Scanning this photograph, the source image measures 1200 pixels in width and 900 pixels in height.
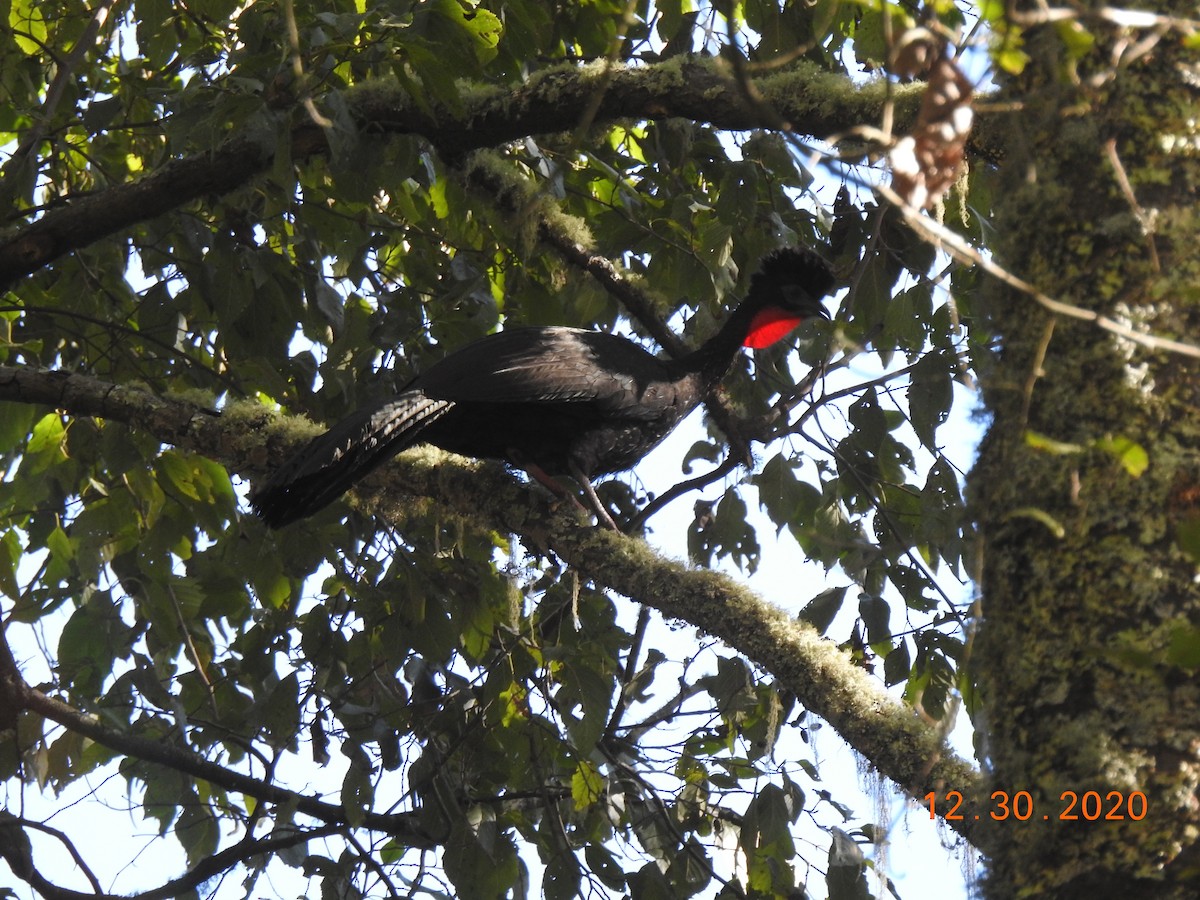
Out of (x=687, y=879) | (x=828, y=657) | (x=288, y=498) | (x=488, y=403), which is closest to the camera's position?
(x=828, y=657)

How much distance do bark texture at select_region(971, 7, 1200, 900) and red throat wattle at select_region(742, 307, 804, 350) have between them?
290cm

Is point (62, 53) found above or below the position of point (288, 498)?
above

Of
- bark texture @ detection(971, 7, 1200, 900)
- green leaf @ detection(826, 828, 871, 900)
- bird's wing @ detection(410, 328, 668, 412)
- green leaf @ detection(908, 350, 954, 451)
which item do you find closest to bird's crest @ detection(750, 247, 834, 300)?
bird's wing @ detection(410, 328, 668, 412)

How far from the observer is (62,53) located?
4371 mm

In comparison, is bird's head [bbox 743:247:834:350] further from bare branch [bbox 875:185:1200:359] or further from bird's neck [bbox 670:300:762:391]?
bare branch [bbox 875:185:1200:359]

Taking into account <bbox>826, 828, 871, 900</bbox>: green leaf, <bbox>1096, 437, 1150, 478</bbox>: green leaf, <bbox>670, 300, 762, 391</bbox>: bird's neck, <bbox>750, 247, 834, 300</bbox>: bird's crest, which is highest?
<bbox>750, 247, 834, 300</bbox>: bird's crest

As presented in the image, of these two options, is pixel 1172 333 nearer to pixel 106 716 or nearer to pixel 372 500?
pixel 372 500

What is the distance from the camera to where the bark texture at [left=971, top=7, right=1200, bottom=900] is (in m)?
1.26

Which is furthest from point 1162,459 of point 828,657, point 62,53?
point 62,53

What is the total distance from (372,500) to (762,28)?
70.9 inches

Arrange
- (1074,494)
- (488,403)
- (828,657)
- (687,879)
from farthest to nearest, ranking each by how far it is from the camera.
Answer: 1. (488,403)
2. (687,879)
3. (828,657)
4. (1074,494)

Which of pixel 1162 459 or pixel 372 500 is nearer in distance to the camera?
pixel 1162 459

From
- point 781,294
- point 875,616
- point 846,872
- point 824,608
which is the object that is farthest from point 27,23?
point 846,872

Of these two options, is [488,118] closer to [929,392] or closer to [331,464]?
[331,464]
